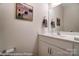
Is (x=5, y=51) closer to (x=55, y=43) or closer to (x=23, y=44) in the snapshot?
(x=23, y=44)

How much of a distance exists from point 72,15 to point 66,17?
0.45ft

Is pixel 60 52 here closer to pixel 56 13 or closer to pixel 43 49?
pixel 43 49

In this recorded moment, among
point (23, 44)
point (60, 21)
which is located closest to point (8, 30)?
point (23, 44)

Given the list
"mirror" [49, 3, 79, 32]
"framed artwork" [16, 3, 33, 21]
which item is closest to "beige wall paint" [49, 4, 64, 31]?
"mirror" [49, 3, 79, 32]

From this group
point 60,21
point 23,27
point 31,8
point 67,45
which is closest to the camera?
point 67,45

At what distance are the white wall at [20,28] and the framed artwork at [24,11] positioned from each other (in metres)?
0.08

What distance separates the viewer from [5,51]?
178 centimetres

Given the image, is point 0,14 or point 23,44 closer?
point 0,14

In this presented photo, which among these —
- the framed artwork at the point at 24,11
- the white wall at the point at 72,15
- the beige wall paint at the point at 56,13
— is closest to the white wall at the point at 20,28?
the framed artwork at the point at 24,11

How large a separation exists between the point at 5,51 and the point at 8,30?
1.07 ft

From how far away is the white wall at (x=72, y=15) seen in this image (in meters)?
2.55

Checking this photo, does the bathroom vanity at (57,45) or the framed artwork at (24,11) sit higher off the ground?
the framed artwork at (24,11)

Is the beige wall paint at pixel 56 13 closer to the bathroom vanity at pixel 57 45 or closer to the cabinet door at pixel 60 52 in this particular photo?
the bathroom vanity at pixel 57 45

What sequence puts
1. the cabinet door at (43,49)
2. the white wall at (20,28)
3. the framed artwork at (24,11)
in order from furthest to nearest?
the cabinet door at (43,49)
the framed artwork at (24,11)
the white wall at (20,28)
